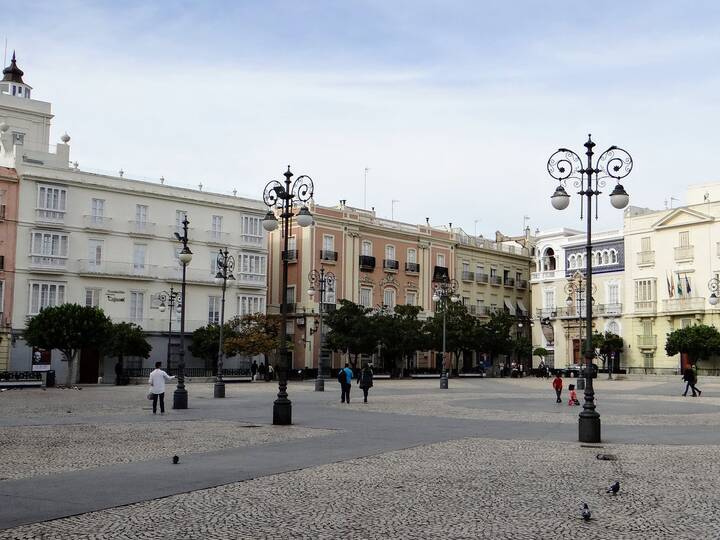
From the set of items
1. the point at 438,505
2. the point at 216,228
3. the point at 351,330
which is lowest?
the point at 438,505

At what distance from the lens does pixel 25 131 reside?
59.5m

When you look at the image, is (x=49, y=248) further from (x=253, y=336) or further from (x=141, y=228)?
(x=253, y=336)

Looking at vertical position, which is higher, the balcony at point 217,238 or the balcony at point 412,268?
the balcony at point 217,238

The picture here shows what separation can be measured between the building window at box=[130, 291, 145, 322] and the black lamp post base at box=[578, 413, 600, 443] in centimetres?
4185

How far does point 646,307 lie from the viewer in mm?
69125

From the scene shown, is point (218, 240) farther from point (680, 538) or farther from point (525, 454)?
point (680, 538)

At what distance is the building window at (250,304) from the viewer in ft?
194

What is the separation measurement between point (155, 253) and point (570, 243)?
129 feet

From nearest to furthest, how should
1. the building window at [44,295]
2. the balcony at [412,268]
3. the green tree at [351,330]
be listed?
the building window at [44,295], the green tree at [351,330], the balcony at [412,268]

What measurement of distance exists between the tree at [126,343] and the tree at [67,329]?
3.13m

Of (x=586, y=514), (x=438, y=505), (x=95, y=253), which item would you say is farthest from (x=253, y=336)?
(x=586, y=514)

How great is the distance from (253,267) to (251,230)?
8.96ft

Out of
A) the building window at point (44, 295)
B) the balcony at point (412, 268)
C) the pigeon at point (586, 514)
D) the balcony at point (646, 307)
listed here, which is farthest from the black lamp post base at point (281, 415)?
the balcony at point (646, 307)

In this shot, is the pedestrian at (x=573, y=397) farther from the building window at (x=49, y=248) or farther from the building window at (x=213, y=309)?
the building window at (x=49, y=248)
